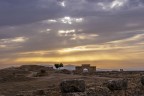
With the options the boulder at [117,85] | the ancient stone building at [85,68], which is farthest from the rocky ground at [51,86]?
the ancient stone building at [85,68]

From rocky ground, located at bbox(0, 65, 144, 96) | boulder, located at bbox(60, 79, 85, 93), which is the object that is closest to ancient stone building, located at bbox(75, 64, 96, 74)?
rocky ground, located at bbox(0, 65, 144, 96)

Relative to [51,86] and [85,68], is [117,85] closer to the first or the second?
[51,86]

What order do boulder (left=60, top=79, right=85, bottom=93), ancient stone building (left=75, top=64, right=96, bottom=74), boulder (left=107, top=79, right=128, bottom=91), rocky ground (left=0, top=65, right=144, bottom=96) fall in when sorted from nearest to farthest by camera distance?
boulder (left=60, top=79, right=85, bottom=93)
rocky ground (left=0, top=65, right=144, bottom=96)
boulder (left=107, top=79, right=128, bottom=91)
ancient stone building (left=75, top=64, right=96, bottom=74)

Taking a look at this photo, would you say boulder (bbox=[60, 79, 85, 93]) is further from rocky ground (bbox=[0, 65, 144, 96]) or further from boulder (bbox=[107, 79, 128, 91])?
boulder (bbox=[107, 79, 128, 91])

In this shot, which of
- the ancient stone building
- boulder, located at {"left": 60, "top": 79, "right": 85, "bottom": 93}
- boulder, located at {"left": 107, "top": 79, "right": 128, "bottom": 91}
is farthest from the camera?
the ancient stone building

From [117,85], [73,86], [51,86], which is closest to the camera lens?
[73,86]

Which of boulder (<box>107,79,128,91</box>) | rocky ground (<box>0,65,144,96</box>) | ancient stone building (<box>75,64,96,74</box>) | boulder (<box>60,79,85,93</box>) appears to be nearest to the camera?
boulder (<box>60,79,85,93</box>)

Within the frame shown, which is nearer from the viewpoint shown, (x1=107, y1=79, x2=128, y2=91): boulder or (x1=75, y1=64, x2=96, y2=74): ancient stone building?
(x1=107, y1=79, x2=128, y2=91): boulder

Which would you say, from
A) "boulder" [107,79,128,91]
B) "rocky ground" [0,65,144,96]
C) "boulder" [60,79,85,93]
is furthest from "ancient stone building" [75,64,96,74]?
"boulder" [60,79,85,93]

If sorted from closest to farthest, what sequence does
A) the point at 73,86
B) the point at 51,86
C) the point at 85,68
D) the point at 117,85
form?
the point at 73,86, the point at 117,85, the point at 51,86, the point at 85,68

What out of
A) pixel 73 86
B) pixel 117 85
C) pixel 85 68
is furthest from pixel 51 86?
pixel 85 68

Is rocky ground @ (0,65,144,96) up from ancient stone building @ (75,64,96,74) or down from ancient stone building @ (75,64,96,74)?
down

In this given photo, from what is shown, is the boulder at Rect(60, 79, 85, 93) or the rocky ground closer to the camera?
the boulder at Rect(60, 79, 85, 93)

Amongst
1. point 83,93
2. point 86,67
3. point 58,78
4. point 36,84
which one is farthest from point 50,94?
point 86,67
